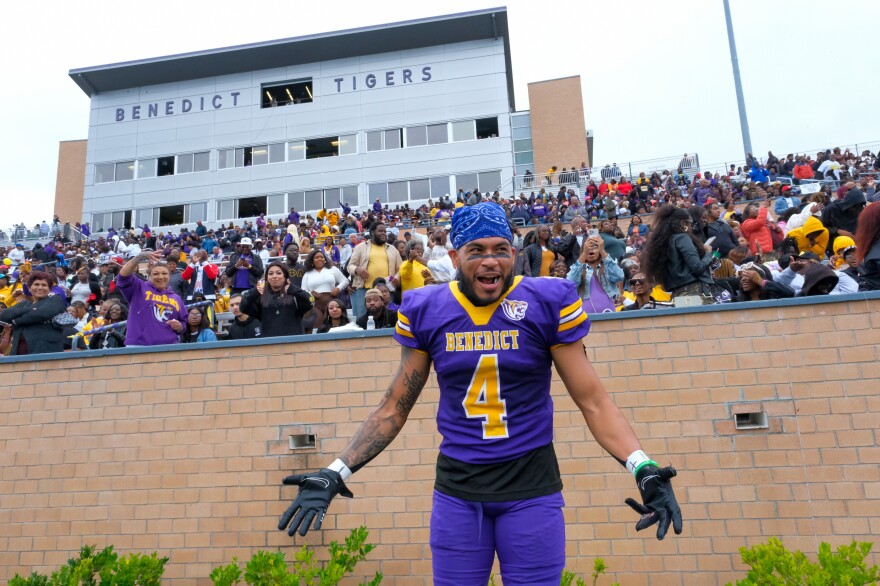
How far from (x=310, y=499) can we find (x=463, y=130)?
34.0m

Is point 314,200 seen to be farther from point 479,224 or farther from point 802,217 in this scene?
point 479,224

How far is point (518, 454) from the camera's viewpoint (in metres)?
2.80

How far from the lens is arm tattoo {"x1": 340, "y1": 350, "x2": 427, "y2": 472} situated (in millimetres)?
3064

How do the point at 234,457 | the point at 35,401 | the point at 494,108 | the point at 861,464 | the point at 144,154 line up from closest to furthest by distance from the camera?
the point at 861,464 → the point at 234,457 → the point at 35,401 → the point at 494,108 → the point at 144,154

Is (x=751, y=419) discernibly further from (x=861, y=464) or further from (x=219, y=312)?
(x=219, y=312)

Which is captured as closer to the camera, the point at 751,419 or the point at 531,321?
the point at 531,321

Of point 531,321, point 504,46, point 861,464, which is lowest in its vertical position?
point 861,464

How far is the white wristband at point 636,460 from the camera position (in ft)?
8.83

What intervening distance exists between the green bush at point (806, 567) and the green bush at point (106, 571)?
480cm

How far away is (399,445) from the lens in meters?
6.06

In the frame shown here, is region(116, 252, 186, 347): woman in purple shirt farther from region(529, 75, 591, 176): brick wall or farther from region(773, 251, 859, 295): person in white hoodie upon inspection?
region(529, 75, 591, 176): brick wall

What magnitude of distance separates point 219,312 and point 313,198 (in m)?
25.6

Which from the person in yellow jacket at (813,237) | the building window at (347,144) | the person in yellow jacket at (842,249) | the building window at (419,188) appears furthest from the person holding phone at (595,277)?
the building window at (347,144)

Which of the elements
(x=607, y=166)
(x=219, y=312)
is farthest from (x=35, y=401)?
(x=607, y=166)
